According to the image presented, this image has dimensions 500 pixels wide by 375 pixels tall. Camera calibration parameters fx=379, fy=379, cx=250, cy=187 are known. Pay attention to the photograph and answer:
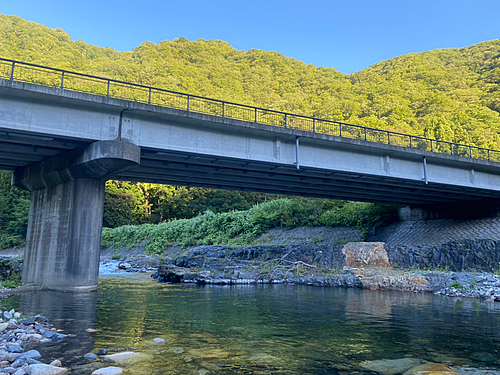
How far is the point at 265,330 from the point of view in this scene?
10469 millimetres

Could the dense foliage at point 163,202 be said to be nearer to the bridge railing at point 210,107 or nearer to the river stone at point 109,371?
the bridge railing at point 210,107

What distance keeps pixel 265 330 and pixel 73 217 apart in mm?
13130

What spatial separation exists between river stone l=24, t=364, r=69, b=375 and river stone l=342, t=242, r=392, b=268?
75.4ft

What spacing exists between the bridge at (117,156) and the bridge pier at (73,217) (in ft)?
0.17

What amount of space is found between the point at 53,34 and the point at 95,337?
298 feet

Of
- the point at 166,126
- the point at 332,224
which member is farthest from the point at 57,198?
the point at 332,224

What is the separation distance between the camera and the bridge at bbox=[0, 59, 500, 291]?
1743 cm

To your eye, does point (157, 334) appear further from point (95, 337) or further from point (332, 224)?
point (332, 224)

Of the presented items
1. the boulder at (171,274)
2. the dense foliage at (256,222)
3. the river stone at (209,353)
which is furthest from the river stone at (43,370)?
the dense foliage at (256,222)

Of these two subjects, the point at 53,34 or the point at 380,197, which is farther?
the point at 53,34

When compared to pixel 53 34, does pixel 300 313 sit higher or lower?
lower

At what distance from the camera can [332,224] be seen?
4275 centimetres

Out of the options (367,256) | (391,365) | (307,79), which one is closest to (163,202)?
(307,79)

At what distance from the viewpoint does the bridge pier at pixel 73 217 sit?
59.7ft
